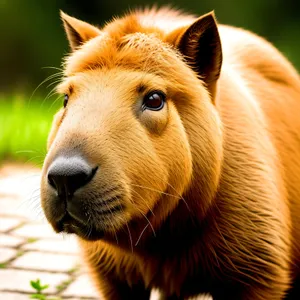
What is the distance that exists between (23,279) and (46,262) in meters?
0.40

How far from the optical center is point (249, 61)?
4.07 metres

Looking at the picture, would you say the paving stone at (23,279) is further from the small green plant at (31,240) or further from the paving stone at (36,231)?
the paving stone at (36,231)

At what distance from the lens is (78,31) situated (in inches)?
137

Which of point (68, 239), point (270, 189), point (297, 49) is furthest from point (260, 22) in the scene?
point (270, 189)

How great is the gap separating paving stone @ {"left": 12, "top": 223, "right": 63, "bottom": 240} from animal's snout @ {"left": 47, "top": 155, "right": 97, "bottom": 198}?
2692 millimetres

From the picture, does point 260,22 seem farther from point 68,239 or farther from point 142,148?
point 142,148

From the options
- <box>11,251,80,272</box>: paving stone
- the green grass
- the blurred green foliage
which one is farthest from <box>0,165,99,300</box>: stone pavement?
the blurred green foliage

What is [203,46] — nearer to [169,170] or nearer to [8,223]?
[169,170]

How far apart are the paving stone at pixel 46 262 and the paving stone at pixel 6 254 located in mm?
76

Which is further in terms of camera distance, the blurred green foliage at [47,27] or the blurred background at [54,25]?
the blurred green foliage at [47,27]

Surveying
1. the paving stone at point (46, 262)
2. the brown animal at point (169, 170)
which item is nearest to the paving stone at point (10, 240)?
the paving stone at point (46, 262)

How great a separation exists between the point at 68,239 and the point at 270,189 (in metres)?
2.49

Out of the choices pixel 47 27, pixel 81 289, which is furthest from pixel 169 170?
pixel 47 27

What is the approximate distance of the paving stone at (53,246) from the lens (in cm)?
508
